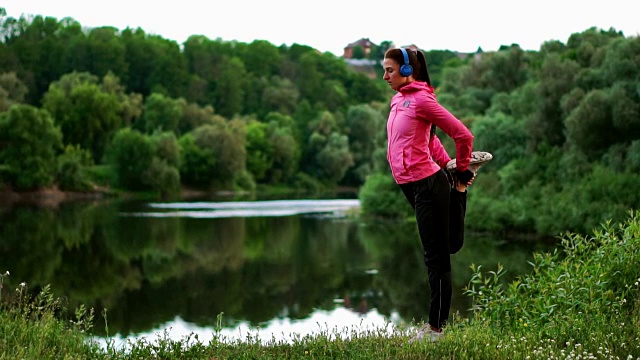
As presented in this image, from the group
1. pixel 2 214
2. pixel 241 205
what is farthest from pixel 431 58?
pixel 2 214

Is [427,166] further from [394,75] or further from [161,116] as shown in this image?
[161,116]

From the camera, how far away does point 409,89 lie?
5727 mm

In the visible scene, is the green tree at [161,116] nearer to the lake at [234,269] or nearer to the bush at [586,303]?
the lake at [234,269]

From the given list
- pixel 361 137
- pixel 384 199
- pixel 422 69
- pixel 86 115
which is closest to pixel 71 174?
pixel 86 115

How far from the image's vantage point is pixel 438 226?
18.6 ft

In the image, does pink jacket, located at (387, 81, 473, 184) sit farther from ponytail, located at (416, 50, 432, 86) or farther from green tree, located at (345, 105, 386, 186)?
green tree, located at (345, 105, 386, 186)

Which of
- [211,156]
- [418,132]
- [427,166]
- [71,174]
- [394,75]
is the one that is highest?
[394,75]

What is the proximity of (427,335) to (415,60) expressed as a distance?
6.14 feet

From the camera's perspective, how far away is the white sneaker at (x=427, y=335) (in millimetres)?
5576

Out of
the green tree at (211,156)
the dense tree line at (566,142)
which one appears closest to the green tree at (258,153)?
the green tree at (211,156)

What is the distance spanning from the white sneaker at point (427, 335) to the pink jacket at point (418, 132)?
3.39ft

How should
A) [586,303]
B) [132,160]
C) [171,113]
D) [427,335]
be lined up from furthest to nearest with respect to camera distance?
[171,113] < [132,160] < [586,303] < [427,335]

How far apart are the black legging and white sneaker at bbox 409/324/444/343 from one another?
0.05 meters

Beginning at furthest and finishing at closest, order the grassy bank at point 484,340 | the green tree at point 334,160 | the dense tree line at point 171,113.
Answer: the green tree at point 334,160
the dense tree line at point 171,113
the grassy bank at point 484,340
